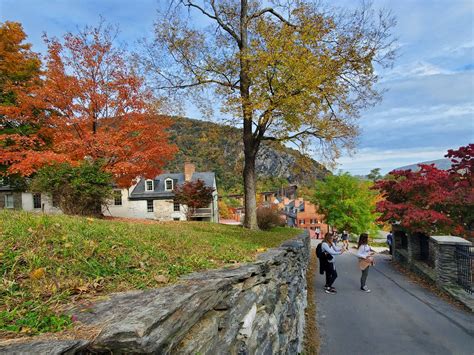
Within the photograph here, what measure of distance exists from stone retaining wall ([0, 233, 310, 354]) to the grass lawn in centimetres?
23

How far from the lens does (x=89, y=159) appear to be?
11141 mm

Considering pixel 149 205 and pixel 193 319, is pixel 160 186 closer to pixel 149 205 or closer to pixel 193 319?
pixel 149 205

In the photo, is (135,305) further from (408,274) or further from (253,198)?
(408,274)

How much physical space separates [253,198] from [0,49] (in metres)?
13.4

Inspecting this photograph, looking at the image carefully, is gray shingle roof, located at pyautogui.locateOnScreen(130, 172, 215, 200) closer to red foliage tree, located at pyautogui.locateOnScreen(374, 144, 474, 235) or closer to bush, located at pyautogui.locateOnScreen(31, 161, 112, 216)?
bush, located at pyautogui.locateOnScreen(31, 161, 112, 216)

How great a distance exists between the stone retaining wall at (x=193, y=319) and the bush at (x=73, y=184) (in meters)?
7.74

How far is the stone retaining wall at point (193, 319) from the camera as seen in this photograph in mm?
1553

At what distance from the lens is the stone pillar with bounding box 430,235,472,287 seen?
8945 mm

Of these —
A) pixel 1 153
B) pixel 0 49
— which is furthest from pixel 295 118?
pixel 0 49

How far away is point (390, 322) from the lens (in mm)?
6613

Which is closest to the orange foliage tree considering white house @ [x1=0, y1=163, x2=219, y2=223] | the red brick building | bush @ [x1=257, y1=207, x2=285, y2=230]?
bush @ [x1=257, y1=207, x2=285, y2=230]

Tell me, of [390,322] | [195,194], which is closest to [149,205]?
[195,194]

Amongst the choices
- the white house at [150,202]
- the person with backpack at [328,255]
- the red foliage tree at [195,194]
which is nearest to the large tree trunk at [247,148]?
the person with backpack at [328,255]

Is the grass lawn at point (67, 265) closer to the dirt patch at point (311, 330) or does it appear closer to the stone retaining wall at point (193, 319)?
the stone retaining wall at point (193, 319)
